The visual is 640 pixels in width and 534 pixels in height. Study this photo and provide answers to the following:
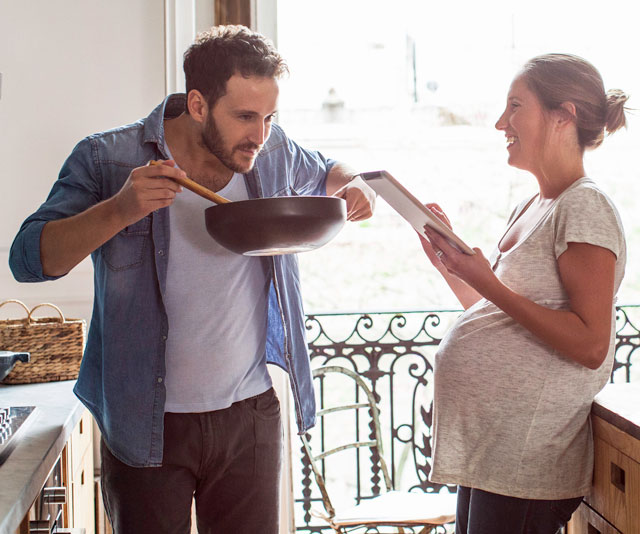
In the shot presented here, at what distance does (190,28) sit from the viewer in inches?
93.7

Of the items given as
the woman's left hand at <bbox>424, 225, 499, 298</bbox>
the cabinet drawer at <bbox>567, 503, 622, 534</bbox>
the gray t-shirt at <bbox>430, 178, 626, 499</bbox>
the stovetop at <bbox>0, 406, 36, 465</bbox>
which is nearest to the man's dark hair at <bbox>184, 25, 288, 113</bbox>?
the woman's left hand at <bbox>424, 225, 499, 298</bbox>

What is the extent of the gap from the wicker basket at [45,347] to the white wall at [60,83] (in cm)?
39

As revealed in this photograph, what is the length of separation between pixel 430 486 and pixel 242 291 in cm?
173

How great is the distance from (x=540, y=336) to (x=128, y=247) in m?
0.83

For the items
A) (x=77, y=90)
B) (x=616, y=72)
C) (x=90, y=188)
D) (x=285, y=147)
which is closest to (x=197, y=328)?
(x=90, y=188)

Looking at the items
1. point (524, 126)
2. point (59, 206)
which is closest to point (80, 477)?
point (59, 206)

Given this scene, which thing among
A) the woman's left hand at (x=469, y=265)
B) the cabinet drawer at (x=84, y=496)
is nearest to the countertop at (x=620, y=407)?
the woman's left hand at (x=469, y=265)

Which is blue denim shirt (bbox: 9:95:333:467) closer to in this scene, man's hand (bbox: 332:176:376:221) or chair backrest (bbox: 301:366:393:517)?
man's hand (bbox: 332:176:376:221)

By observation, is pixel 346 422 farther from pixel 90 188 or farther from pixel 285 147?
pixel 90 188

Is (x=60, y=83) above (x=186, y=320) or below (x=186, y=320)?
above

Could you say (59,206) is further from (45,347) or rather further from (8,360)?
(45,347)

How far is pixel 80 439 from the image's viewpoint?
192 centimetres

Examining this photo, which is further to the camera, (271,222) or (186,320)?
(186,320)

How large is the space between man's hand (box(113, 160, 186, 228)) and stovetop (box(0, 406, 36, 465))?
50 centimetres
